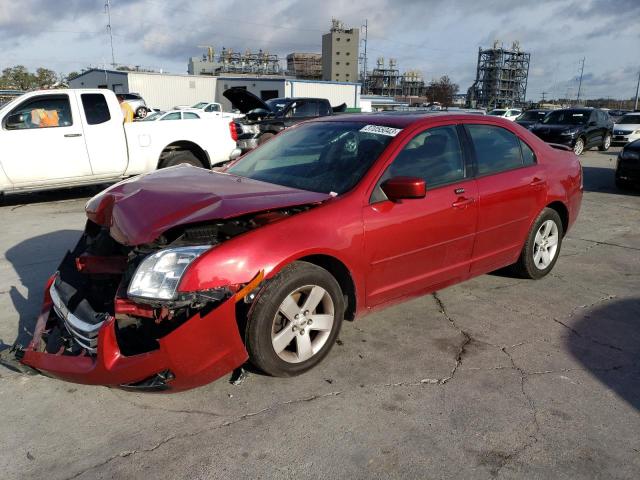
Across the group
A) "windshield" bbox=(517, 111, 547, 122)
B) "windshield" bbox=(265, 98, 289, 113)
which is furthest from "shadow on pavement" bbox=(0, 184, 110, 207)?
"windshield" bbox=(517, 111, 547, 122)

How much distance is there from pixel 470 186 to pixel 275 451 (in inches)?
99.2

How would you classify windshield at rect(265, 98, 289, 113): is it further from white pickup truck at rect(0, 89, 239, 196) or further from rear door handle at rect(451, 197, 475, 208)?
rear door handle at rect(451, 197, 475, 208)

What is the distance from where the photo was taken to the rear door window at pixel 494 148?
420 cm

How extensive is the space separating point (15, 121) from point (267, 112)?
26.0ft

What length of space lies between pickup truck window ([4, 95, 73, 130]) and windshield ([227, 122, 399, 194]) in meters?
5.18

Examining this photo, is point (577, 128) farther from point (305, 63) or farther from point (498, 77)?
point (305, 63)

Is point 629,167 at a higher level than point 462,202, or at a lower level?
lower

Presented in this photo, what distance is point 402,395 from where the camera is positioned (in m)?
3.02

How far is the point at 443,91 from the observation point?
119000 millimetres

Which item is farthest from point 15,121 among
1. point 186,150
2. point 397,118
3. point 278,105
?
point 278,105

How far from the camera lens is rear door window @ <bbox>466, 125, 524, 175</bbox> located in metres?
4.20

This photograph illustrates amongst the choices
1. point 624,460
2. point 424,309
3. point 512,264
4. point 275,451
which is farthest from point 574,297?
point 275,451

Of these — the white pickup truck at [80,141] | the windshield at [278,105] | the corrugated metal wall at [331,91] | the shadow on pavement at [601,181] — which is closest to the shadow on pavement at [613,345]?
the white pickup truck at [80,141]

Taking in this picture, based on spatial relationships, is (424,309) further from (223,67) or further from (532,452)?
(223,67)
